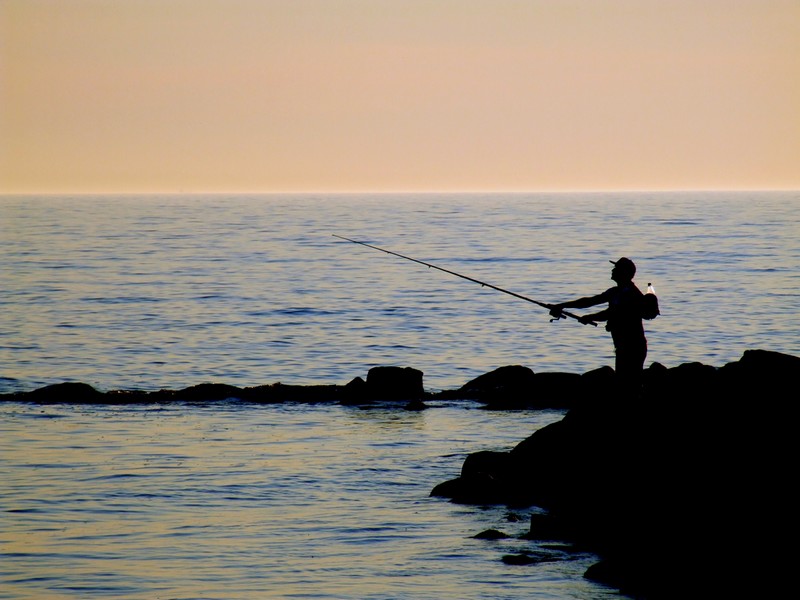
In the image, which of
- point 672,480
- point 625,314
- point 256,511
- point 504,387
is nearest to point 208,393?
point 504,387

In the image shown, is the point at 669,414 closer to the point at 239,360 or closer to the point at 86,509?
the point at 86,509

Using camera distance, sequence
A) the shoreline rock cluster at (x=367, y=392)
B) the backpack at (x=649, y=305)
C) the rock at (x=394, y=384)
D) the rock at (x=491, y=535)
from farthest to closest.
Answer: the rock at (x=394, y=384)
the shoreline rock cluster at (x=367, y=392)
the backpack at (x=649, y=305)
the rock at (x=491, y=535)

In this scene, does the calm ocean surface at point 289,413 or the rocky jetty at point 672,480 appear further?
the calm ocean surface at point 289,413

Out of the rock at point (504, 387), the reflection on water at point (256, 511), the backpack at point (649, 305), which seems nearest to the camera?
the reflection on water at point (256, 511)

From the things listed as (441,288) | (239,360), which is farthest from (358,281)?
(239,360)

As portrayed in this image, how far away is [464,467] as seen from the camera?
13305mm

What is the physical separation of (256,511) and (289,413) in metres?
6.53

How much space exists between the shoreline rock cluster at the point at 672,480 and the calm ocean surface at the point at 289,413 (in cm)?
50

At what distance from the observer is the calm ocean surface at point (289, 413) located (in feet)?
34.5

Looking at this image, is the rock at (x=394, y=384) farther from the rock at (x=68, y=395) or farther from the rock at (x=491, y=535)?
the rock at (x=491, y=535)

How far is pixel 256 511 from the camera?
41.0 ft

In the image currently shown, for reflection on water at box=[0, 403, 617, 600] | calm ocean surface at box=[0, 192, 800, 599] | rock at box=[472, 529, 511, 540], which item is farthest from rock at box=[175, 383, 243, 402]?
rock at box=[472, 529, 511, 540]

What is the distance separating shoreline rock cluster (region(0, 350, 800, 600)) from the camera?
30.3ft

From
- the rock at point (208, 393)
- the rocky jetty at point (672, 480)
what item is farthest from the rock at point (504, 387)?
the rocky jetty at point (672, 480)
